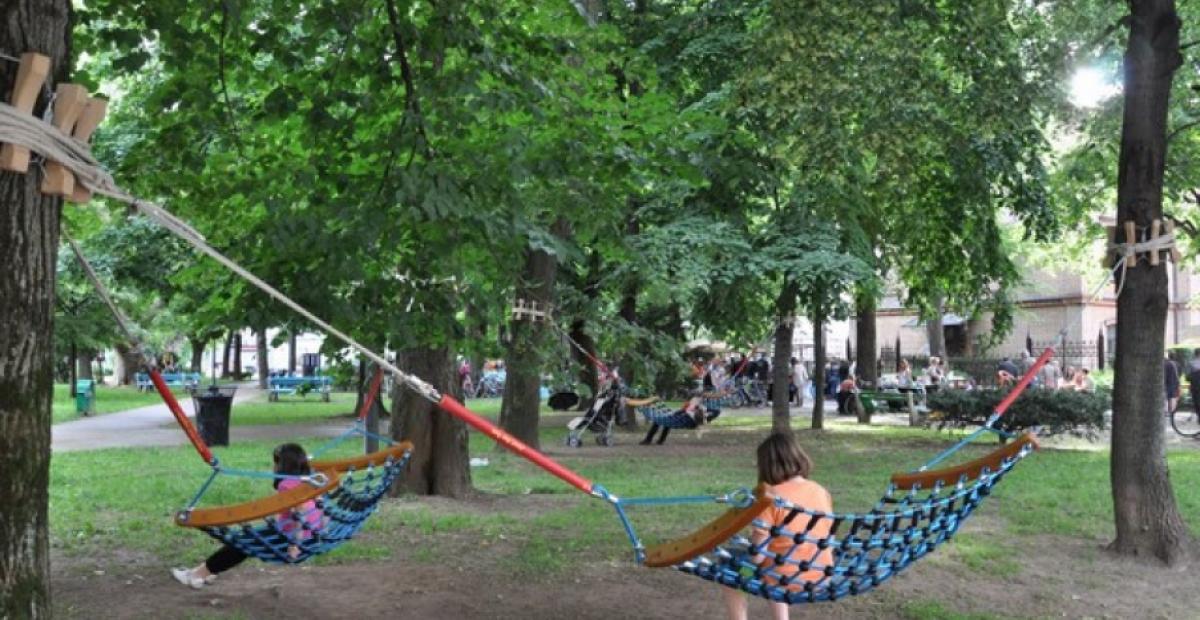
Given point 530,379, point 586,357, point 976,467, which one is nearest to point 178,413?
point 976,467

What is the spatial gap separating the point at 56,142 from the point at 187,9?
9.70ft

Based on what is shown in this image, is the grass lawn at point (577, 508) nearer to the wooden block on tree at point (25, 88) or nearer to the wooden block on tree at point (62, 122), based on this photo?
the wooden block on tree at point (62, 122)

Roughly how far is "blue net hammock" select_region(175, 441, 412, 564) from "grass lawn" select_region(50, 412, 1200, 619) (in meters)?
1.77

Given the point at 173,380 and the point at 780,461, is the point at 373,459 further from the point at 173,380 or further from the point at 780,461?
the point at 173,380

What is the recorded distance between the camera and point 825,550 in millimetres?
4441

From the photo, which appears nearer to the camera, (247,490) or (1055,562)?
(1055,562)

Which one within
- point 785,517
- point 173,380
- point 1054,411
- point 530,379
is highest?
point 530,379

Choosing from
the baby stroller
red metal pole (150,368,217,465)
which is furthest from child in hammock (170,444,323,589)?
the baby stroller

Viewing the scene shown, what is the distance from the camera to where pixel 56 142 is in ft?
12.1

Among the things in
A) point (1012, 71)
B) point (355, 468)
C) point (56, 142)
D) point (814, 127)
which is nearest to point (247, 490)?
point (355, 468)

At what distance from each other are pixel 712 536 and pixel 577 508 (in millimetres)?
5444

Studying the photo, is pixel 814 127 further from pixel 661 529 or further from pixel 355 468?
pixel 355 468

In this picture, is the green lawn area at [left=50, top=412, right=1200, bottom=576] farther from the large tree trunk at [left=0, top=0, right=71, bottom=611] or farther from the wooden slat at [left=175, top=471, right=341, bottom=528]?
the large tree trunk at [left=0, top=0, right=71, bottom=611]

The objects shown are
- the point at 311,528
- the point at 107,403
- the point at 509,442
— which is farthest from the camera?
the point at 107,403
